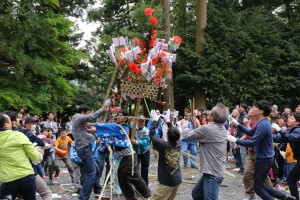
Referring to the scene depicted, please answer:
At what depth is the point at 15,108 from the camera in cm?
1936

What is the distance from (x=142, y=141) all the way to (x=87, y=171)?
1466 mm

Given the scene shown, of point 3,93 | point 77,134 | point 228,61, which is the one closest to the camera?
point 77,134

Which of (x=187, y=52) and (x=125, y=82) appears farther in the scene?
(x=187, y=52)

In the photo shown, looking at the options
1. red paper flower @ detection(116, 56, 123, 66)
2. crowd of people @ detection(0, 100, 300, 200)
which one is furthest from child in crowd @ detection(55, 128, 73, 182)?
red paper flower @ detection(116, 56, 123, 66)

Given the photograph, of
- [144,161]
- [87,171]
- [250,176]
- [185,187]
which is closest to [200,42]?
[185,187]

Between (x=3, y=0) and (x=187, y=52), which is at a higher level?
(x=3, y=0)

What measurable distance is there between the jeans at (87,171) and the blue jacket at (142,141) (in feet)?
3.83

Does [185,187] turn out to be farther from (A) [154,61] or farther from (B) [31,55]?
(B) [31,55]

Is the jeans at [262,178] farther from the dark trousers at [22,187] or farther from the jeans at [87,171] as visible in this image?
the dark trousers at [22,187]

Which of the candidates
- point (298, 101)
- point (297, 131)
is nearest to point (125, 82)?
point (297, 131)

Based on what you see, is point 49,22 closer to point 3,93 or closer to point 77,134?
point 3,93

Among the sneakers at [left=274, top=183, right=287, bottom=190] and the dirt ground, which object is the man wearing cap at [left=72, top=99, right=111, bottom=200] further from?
the sneakers at [left=274, top=183, right=287, bottom=190]

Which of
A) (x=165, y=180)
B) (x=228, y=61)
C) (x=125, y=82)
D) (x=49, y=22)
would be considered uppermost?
(x=49, y=22)

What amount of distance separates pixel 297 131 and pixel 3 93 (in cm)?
1477
